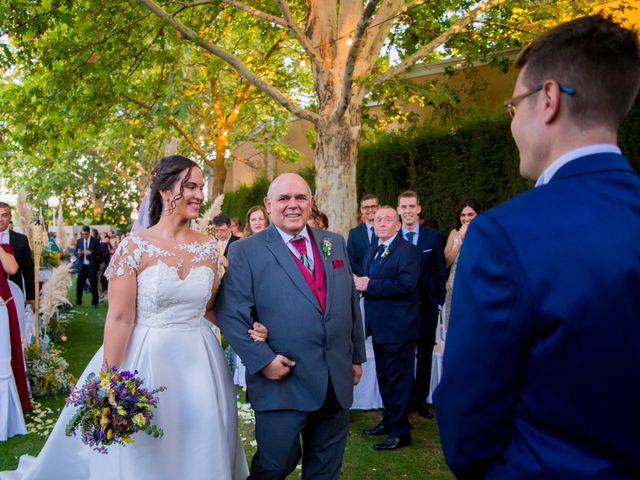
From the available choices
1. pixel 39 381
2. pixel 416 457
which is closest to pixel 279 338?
pixel 416 457

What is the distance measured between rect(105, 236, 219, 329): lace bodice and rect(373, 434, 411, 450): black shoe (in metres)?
2.68

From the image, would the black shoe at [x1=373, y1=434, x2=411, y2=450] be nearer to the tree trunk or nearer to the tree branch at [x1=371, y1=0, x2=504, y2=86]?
the tree trunk

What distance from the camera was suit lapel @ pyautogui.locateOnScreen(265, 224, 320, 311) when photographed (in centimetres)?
374

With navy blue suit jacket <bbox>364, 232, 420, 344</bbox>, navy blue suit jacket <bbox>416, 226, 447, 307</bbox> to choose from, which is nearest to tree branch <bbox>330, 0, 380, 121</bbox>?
navy blue suit jacket <bbox>416, 226, 447, 307</bbox>

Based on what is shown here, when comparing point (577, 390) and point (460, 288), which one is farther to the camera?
point (460, 288)

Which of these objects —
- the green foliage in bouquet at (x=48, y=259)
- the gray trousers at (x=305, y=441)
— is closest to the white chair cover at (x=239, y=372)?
the gray trousers at (x=305, y=441)

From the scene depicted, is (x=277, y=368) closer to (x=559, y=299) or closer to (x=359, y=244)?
(x=559, y=299)

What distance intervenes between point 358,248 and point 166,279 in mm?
3989

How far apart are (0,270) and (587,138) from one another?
6246 millimetres

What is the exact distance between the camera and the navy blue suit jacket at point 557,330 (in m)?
1.44

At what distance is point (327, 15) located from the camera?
424 inches

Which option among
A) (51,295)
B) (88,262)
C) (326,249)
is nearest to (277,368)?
(326,249)

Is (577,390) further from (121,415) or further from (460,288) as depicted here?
(121,415)

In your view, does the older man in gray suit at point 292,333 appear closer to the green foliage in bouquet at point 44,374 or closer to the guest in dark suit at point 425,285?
the guest in dark suit at point 425,285
